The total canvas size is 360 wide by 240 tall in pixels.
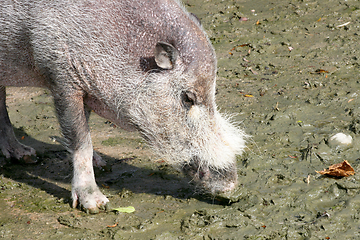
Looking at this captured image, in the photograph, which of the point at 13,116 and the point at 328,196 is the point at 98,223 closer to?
the point at 328,196

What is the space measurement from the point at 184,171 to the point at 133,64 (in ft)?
3.91

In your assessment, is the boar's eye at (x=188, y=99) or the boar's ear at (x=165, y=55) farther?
the boar's eye at (x=188, y=99)

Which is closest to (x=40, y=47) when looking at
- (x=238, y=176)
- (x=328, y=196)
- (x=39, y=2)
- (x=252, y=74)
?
(x=39, y=2)

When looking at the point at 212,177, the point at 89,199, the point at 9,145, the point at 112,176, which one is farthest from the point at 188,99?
the point at 9,145

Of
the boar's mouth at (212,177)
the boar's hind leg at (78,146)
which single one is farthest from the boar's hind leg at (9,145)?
the boar's mouth at (212,177)

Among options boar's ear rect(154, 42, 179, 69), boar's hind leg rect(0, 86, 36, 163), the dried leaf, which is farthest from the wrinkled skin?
boar's hind leg rect(0, 86, 36, 163)

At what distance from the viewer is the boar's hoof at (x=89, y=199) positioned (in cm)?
396

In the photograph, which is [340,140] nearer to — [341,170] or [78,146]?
[341,170]

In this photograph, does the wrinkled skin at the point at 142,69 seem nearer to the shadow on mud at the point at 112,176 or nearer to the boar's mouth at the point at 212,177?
the boar's mouth at the point at 212,177

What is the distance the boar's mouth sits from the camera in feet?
12.6

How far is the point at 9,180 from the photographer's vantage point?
183 inches

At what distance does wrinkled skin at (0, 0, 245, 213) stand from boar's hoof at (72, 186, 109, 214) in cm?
2

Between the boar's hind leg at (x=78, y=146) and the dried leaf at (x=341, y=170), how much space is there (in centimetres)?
236

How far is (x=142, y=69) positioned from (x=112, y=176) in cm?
159
